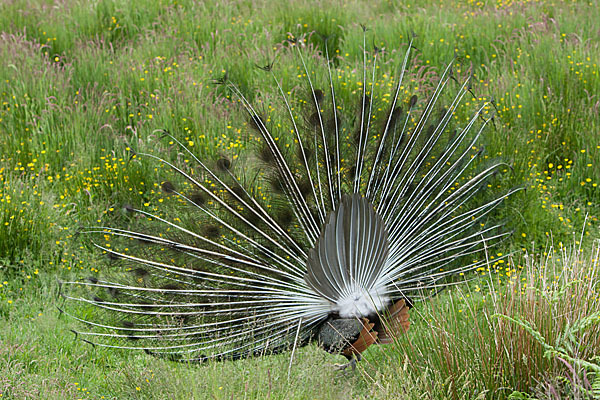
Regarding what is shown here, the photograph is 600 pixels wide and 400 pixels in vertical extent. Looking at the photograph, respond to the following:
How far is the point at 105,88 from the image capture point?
809 cm

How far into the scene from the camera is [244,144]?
7.03 m

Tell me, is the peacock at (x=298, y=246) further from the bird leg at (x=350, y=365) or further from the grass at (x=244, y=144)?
the grass at (x=244, y=144)

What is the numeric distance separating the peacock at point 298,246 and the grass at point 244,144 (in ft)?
0.67

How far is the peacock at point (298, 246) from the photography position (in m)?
4.61

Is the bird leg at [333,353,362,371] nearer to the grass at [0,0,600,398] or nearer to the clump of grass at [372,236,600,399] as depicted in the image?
the grass at [0,0,600,398]

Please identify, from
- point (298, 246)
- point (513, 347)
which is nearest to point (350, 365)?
point (298, 246)

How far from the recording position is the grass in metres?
4.03

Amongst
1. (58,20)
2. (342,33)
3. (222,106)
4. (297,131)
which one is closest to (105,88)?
(222,106)

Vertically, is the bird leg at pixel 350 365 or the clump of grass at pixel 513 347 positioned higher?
the clump of grass at pixel 513 347

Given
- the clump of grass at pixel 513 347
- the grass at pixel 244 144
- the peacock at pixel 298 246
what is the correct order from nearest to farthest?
the clump of grass at pixel 513 347
the grass at pixel 244 144
the peacock at pixel 298 246

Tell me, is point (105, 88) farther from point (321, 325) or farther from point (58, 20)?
point (321, 325)

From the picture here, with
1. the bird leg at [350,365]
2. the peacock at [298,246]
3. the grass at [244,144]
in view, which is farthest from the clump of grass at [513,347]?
the bird leg at [350,365]

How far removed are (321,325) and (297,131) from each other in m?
1.30

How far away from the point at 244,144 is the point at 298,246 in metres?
2.39
